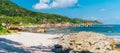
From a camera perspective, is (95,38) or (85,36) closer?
(95,38)

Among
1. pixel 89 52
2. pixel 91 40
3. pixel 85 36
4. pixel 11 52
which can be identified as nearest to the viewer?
pixel 11 52

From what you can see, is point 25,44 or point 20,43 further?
point 20,43

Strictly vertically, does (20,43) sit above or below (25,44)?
above

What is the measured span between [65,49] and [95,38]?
586cm

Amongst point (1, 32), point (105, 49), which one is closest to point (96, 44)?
point (105, 49)

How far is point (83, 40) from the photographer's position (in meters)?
31.0

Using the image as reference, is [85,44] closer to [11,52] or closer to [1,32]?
[11,52]

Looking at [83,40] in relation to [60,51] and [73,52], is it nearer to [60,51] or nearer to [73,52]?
[60,51]

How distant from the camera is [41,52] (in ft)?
82.5

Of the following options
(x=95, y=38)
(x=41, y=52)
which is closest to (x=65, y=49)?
(x=41, y=52)

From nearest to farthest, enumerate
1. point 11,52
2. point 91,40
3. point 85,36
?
point 11,52 → point 91,40 → point 85,36

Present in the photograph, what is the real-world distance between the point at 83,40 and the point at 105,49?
Answer: 13.7ft

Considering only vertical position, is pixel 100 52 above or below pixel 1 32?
below

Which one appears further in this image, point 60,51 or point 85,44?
point 85,44
